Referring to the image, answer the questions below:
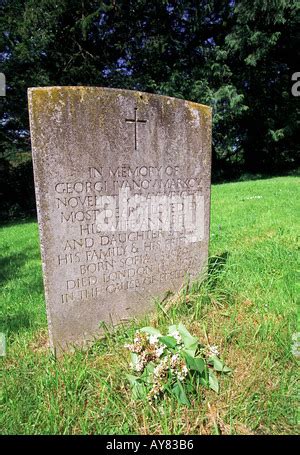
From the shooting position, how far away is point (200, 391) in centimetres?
208

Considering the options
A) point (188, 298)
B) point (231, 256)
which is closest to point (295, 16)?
point (231, 256)

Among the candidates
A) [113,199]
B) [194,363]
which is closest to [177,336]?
[194,363]

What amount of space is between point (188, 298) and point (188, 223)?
688mm

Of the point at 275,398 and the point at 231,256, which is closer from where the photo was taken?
the point at 275,398

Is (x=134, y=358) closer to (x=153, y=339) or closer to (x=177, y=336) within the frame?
(x=153, y=339)

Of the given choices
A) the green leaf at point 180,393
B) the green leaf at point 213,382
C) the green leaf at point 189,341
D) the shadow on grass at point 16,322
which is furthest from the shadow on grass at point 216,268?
the shadow on grass at point 16,322

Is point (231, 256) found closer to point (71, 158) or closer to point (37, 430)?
point (71, 158)

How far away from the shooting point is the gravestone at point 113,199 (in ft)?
8.02

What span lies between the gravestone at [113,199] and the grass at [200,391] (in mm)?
290

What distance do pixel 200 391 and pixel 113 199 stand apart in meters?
1.49

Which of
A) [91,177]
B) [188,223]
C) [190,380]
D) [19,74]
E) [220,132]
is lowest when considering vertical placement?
[190,380]

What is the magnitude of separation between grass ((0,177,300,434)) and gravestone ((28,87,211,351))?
0.95 feet

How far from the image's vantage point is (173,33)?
17.8 m

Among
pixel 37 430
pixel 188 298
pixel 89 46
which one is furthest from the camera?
pixel 89 46
